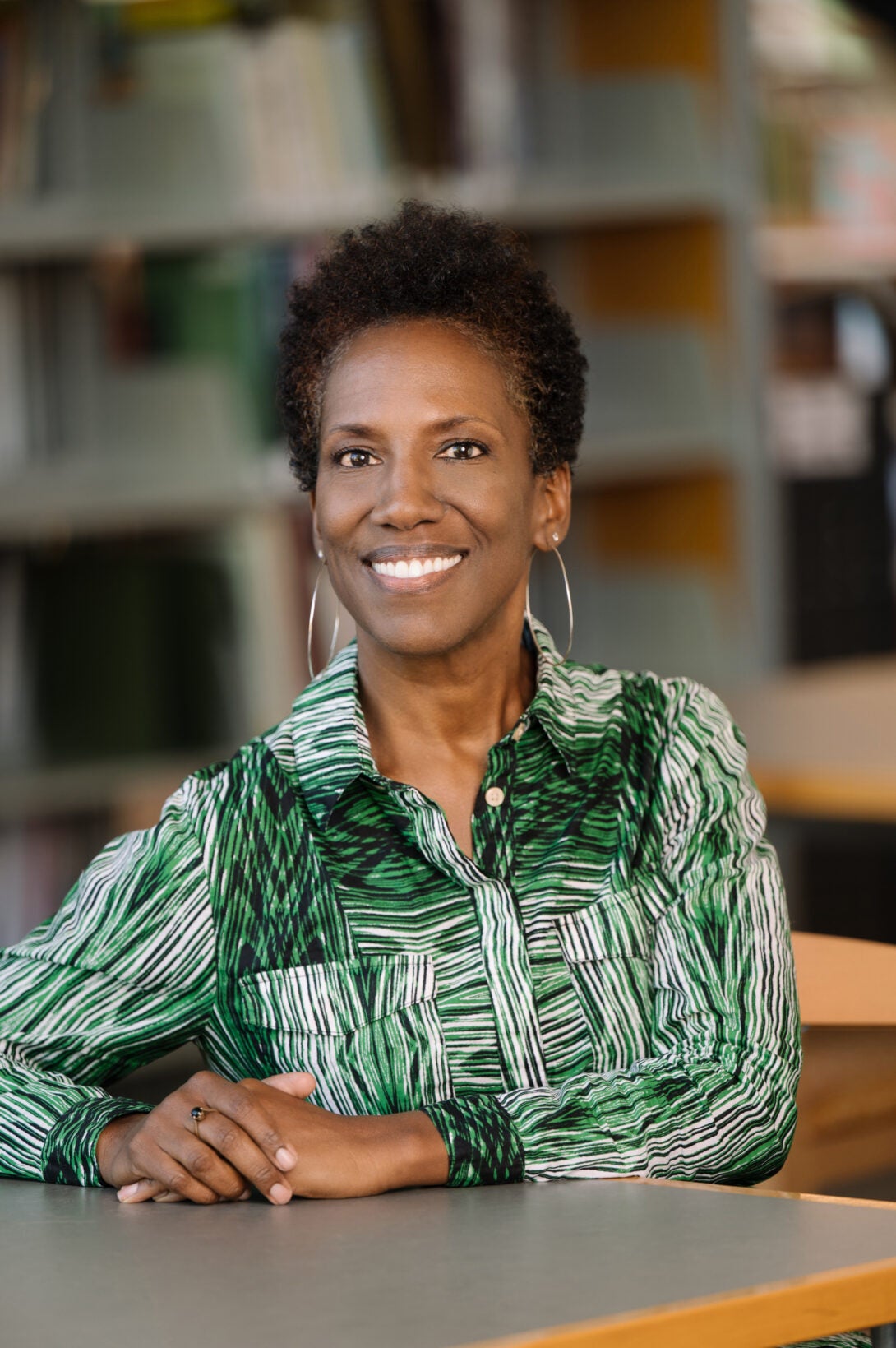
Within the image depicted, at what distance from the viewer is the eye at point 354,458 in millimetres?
1496

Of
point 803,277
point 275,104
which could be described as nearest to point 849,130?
point 803,277

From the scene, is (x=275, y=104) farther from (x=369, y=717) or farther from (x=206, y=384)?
(x=369, y=717)

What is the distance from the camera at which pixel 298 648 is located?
365 cm

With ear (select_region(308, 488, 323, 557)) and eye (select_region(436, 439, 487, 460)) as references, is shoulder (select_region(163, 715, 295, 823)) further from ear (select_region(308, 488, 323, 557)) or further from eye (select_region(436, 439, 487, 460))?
eye (select_region(436, 439, 487, 460))

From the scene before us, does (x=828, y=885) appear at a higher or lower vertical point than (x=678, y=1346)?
lower

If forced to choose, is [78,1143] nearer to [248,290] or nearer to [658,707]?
[658,707]

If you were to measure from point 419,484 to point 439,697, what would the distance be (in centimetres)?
17

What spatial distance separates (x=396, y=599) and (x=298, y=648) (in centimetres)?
218

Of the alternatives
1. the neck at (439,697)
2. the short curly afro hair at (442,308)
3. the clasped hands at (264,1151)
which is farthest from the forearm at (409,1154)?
the short curly afro hair at (442,308)

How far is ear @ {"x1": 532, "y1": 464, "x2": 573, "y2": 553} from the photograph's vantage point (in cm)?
158

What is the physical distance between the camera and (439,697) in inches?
60.6

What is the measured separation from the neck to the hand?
34 centimetres

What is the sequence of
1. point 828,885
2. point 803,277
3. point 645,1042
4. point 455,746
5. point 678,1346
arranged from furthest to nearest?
1. point 803,277
2. point 828,885
3. point 455,746
4. point 645,1042
5. point 678,1346

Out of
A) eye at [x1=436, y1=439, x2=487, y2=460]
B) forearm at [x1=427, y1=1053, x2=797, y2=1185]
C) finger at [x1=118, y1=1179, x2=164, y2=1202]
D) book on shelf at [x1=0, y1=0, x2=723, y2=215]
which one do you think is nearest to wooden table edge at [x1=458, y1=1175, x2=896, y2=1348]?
forearm at [x1=427, y1=1053, x2=797, y2=1185]
